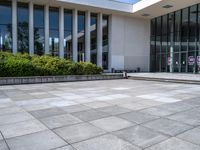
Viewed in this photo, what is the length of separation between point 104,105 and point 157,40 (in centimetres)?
2336

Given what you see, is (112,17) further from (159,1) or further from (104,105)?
(104,105)

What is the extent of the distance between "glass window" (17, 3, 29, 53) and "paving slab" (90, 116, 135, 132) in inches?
796

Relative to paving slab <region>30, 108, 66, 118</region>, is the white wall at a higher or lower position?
higher

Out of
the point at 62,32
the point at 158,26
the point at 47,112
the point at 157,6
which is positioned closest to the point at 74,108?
the point at 47,112

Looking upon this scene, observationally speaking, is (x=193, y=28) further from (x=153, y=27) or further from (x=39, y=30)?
(x=39, y=30)

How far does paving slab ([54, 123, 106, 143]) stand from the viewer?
162 inches

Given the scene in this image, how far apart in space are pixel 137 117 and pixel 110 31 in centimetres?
2241

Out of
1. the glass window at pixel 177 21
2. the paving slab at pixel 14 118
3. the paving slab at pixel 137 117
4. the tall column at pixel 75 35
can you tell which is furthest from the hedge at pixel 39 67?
the glass window at pixel 177 21

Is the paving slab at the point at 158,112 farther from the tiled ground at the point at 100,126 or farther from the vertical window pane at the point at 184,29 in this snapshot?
the vertical window pane at the point at 184,29

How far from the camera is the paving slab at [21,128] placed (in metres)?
4.39

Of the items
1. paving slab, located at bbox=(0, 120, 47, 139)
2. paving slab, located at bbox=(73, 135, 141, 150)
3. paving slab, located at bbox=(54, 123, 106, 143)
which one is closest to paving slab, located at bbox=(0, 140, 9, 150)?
paving slab, located at bbox=(0, 120, 47, 139)

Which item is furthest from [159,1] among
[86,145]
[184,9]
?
[86,145]

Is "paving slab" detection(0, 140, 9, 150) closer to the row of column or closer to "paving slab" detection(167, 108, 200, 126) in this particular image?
"paving slab" detection(167, 108, 200, 126)

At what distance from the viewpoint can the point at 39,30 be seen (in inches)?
942
